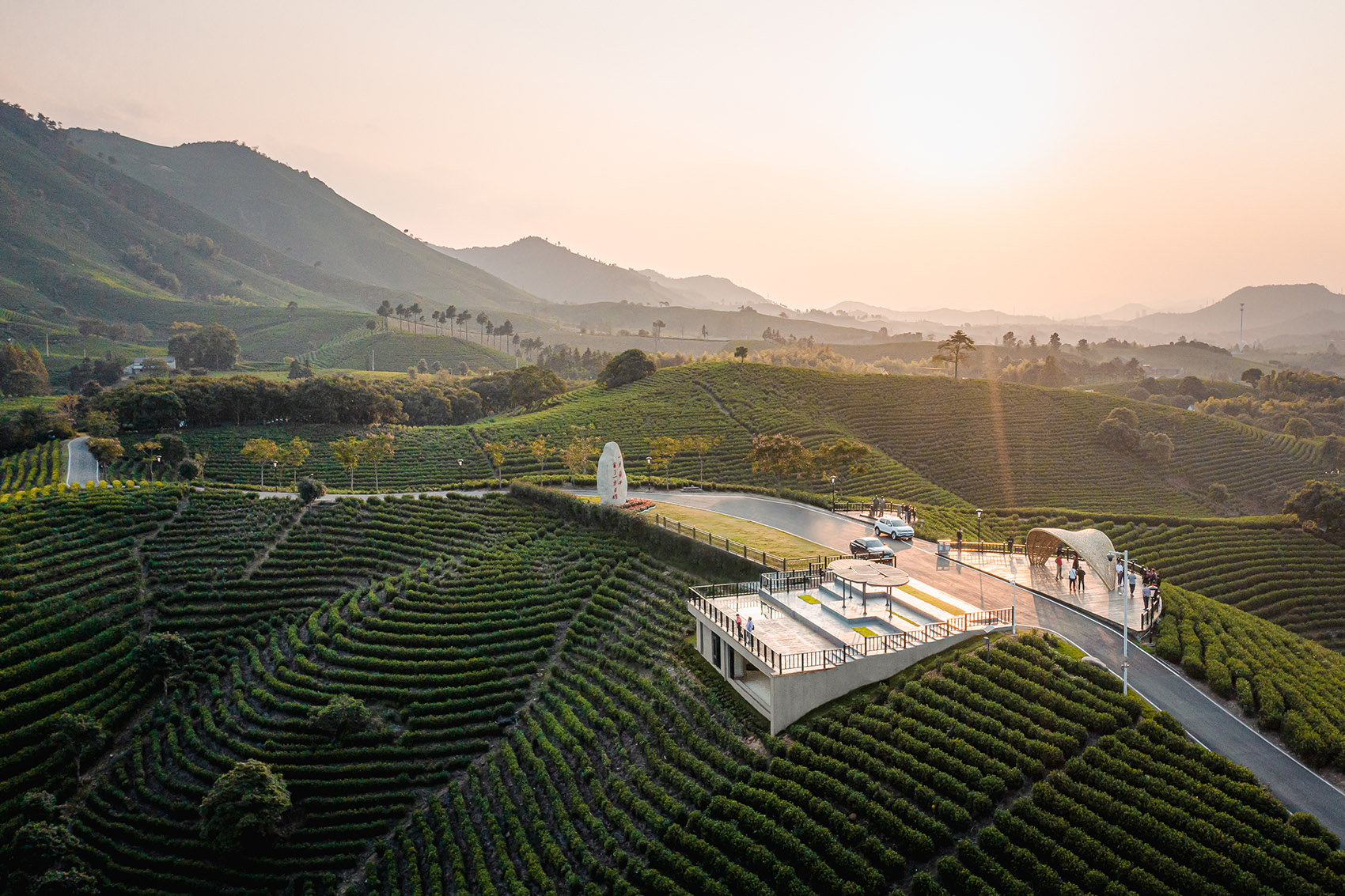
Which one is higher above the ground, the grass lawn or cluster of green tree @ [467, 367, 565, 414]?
cluster of green tree @ [467, 367, 565, 414]

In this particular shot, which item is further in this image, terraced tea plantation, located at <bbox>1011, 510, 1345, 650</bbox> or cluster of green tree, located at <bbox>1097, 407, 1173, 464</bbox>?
cluster of green tree, located at <bbox>1097, 407, 1173, 464</bbox>

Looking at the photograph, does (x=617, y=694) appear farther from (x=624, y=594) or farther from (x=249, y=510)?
(x=249, y=510)

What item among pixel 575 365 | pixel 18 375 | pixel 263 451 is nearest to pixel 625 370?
pixel 263 451

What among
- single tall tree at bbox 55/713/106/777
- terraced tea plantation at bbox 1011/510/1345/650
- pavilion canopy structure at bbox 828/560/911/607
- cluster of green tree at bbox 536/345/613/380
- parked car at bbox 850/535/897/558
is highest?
cluster of green tree at bbox 536/345/613/380

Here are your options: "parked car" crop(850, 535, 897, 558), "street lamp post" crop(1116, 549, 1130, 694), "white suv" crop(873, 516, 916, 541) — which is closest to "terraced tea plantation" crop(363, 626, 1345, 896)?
"street lamp post" crop(1116, 549, 1130, 694)

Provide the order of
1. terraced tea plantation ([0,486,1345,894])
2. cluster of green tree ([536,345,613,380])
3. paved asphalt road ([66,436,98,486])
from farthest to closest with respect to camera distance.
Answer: cluster of green tree ([536,345,613,380]) < paved asphalt road ([66,436,98,486]) < terraced tea plantation ([0,486,1345,894])

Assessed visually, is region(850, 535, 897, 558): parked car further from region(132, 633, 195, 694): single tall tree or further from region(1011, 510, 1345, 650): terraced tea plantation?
region(132, 633, 195, 694): single tall tree

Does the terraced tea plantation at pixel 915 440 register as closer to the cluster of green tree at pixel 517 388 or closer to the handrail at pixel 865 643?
the cluster of green tree at pixel 517 388

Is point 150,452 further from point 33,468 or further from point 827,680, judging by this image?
point 827,680
